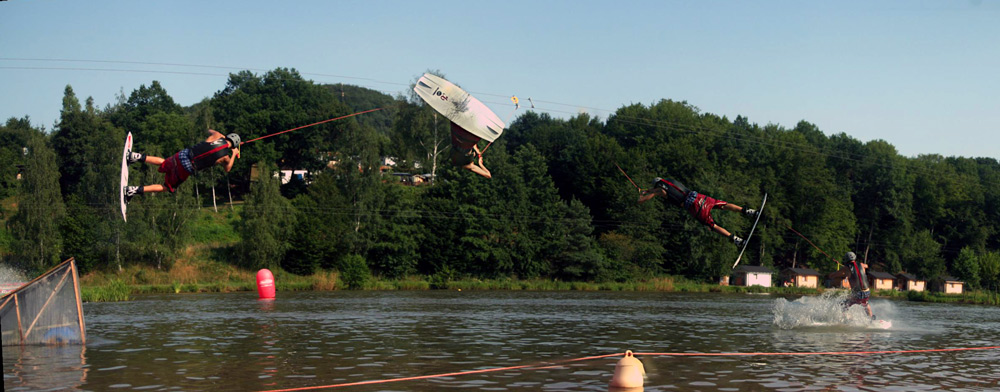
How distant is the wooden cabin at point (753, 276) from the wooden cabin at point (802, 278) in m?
5.71

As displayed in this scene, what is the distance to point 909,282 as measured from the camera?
93250 mm

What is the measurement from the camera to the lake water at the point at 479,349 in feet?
55.7

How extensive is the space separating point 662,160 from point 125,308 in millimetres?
66703

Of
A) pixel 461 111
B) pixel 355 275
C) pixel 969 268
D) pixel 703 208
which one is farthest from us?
pixel 969 268

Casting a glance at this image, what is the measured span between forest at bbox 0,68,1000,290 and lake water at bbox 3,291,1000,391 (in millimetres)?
27971

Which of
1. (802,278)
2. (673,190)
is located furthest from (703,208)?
(802,278)

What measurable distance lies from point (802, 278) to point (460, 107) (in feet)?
251

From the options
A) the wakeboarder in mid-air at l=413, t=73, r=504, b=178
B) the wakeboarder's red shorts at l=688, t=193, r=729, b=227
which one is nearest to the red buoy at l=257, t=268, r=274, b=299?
the wakeboarder in mid-air at l=413, t=73, r=504, b=178

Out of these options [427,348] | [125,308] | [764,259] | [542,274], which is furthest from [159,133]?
[427,348]

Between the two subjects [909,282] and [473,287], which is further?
[909,282]

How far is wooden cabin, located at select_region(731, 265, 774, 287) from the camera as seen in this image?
81.1 m

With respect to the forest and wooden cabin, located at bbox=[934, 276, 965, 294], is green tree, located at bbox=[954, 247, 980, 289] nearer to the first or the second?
the forest

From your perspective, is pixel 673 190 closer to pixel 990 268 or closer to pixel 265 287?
pixel 265 287

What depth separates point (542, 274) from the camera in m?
76.6
